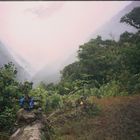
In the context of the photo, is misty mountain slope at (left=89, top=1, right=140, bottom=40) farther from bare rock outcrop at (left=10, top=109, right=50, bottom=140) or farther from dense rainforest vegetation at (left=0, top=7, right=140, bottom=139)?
bare rock outcrop at (left=10, top=109, right=50, bottom=140)

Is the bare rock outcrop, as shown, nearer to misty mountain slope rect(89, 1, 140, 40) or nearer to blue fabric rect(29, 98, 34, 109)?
blue fabric rect(29, 98, 34, 109)

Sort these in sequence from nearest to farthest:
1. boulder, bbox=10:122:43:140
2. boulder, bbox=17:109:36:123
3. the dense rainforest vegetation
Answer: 1. boulder, bbox=10:122:43:140
2. boulder, bbox=17:109:36:123
3. the dense rainforest vegetation

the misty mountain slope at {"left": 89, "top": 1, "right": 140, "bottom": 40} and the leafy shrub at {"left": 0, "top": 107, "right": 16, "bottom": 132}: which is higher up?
the misty mountain slope at {"left": 89, "top": 1, "right": 140, "bottom": 40}

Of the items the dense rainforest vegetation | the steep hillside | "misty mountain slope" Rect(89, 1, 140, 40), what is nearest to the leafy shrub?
the dense rainforest vegetation

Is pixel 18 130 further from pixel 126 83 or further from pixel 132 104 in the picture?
pixel 126 83

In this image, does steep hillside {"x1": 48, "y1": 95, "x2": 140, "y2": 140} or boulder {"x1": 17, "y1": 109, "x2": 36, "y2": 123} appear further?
boulder {"x1": 17, "y1": 109, "x2": 36, "y2": 123}

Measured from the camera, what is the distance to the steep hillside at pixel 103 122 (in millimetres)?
13094

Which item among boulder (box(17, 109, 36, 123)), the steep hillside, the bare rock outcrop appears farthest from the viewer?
boulder (box(17, 109, 36, 123))

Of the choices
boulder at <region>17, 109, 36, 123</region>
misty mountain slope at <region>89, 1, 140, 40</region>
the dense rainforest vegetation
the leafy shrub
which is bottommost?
boulder at <region>17, 109, 36, 123</region>

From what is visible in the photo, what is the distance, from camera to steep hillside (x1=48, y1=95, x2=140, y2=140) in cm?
1309

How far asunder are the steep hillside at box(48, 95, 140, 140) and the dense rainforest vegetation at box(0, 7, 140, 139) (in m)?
1.65

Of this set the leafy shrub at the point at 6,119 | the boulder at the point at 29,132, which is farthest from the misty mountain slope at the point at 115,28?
the boulder at the point at 29,132

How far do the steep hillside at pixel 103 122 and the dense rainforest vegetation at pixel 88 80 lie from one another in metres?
1.65

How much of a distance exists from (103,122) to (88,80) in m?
15.2
